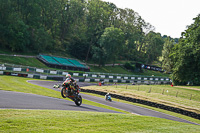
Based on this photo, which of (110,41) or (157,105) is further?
(110,41)

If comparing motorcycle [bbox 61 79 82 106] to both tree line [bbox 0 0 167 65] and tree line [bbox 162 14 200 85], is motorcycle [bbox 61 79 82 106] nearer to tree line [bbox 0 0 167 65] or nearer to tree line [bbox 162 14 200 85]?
tree line [bbox 162 14 200 85]

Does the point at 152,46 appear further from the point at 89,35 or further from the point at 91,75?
the point at 91,75

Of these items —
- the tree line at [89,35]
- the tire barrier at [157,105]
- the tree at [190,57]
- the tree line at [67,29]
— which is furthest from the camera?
the tree line at [67,29]

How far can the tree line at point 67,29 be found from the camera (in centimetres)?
5712

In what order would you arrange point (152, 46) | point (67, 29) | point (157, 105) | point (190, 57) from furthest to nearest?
point (152, 46), point (67, 29), point (190, 57), point (157, 105)

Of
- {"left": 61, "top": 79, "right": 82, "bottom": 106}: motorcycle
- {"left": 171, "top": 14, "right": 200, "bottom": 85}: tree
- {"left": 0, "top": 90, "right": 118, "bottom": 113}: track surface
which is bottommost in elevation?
{"left": 0, "top": 90, "right": 118, "bottom": 113}: track surface

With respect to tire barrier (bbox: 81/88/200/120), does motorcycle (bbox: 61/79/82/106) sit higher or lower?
higher

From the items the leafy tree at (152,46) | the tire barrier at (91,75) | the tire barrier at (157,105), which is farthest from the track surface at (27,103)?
the leafy tree at (152,46)

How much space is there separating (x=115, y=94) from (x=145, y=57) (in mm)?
85400

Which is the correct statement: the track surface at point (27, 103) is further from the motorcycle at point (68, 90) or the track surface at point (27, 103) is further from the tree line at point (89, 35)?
the tree line at point (89, 35)

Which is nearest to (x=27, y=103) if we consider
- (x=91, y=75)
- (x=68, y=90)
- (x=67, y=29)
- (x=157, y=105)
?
(x=68, y=90)

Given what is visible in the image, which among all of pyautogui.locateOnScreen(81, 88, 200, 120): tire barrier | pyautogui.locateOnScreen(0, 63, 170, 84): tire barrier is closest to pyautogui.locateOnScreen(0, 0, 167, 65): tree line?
pyautogui.locateOnScreen(0, 63, 170, 84): tire barrier

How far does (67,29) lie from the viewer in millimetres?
86750

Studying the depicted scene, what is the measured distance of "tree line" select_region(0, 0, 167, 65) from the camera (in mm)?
57125
